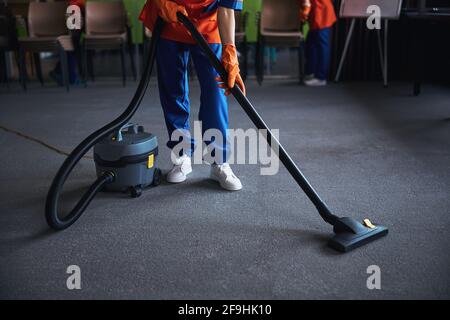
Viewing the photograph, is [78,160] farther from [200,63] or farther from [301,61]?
[301,61]

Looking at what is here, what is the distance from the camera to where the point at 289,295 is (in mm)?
1391

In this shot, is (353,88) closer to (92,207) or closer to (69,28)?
(69,28)

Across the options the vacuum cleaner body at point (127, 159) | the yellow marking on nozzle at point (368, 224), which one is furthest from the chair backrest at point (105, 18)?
the yellow marking on nozzle at point (368, 224)

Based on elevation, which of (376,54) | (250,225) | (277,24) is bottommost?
(250,225)

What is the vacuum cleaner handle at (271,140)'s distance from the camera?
1797 millimetres

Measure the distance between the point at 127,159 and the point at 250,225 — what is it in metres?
0.58

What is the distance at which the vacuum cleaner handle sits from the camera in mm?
1797

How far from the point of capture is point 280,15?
4973mm

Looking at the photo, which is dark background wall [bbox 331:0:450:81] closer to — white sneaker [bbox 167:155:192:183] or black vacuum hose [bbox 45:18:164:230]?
white sneaker [bbox 167:155:192:183]

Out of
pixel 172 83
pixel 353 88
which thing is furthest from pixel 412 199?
pixel 353 88

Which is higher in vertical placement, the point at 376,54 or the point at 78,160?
the point at 376,54

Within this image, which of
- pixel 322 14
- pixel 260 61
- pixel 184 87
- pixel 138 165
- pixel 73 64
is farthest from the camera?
pixel 73 64

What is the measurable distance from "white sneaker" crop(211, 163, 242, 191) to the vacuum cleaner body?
29 cm

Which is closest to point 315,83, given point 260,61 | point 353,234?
point 260,61
